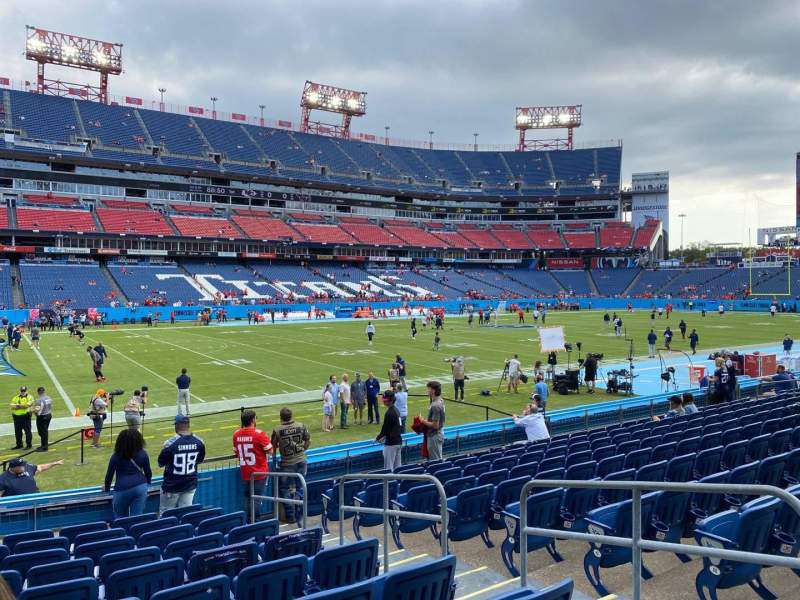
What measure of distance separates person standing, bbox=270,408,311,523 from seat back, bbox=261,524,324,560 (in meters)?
3.55

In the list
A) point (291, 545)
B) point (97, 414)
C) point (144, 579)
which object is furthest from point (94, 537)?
point (97, 414)

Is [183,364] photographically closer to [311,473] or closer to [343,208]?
[311,473]

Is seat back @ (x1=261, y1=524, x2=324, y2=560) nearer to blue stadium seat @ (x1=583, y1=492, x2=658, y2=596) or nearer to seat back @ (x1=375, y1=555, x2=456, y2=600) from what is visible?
Result: seat back @ (x1=375, y1=555, x2=456, y2=600)

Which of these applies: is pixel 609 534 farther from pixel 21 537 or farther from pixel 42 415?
pixel 42 415

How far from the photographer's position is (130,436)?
7777 millimetres

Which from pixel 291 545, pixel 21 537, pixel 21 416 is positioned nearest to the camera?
pixel 291 545

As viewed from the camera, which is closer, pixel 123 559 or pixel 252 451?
pixel 123 559

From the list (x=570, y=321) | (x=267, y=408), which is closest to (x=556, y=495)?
(x=267, y=408)

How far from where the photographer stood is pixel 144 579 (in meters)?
4.52

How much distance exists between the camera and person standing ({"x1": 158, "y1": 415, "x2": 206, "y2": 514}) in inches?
309

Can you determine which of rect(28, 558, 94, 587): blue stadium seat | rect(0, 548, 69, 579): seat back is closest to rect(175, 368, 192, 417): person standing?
rect(0, 548, 69, 579): seat back

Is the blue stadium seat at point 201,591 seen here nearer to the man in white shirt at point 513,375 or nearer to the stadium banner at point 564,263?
the man in white shirt at point 513,375

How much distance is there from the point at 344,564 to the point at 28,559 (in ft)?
10.0

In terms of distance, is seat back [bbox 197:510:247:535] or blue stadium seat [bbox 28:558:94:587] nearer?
blue stadium seat [bbox 28:558:94:587]
